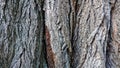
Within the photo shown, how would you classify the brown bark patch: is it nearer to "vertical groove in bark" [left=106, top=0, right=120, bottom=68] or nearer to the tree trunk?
the tree trunk

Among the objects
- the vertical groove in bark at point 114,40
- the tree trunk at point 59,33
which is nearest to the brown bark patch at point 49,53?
the tree trunk at point 59,33

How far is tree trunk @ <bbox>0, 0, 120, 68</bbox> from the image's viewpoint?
140 centimetres

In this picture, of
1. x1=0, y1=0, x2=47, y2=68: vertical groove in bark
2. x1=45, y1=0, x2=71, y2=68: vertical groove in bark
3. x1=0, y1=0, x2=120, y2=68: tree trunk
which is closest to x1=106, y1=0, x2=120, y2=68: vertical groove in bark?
x1=0, y1=0, x2=120, y2=68: tree trunk

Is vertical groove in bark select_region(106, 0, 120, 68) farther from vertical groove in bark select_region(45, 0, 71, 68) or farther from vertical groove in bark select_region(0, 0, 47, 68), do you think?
vertical groove in bark select_region(0, 0, 47, 68)

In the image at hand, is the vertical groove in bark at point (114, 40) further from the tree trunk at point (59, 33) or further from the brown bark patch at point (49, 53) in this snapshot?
the brown bark patch at point (49, 53)

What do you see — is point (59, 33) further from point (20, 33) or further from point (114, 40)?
point (114, 40)

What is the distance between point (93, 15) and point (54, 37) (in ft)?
0.92

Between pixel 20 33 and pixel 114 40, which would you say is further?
pixel 114 40

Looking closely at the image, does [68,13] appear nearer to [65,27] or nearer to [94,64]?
[65,27]

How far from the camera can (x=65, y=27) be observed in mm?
1466

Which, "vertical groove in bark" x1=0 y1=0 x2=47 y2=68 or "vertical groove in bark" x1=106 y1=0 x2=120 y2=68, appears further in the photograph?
"vertical groove in bark" x1=106 y1=0 x2=120 y2=68

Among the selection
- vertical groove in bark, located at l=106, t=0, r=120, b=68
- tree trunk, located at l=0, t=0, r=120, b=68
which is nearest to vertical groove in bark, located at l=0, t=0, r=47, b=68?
tree trunk, located at l=0, t=0, r=120, b=68

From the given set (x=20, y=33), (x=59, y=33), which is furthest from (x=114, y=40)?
(x=20, y=33)

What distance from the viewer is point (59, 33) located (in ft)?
4.75
